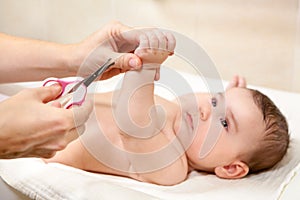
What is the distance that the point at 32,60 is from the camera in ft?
3.57

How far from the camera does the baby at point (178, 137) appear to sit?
99 centimetres

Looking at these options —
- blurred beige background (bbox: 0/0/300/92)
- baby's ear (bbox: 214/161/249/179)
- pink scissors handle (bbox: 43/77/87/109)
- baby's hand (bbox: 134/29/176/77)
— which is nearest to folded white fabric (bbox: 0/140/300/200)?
baby's ear (bbox: 214/161/249/179)

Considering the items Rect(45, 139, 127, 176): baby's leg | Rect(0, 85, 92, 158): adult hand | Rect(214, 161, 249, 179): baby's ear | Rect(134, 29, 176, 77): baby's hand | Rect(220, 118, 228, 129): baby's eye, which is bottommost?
Rect(214, 161, 249, 179): baby's ear

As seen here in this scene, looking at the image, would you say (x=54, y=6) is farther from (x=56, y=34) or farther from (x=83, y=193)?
(x=83, y=193)

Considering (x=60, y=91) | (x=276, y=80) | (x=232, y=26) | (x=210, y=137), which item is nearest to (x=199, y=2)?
(x=232, y=26)

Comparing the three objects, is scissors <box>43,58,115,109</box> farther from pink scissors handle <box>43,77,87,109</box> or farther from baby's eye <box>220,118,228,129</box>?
baby's eye <box>220,118,228,129</box>

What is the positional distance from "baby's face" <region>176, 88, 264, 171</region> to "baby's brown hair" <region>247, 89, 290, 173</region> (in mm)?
12

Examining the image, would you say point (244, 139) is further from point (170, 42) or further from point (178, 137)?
point (170, 42)

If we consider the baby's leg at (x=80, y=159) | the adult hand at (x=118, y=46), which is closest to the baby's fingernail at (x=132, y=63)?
the adult hand at (x=118, y=46)

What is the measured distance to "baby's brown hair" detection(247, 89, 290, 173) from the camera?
1.04m

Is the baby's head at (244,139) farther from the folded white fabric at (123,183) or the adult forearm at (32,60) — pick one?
the adult forearm at (32,60)

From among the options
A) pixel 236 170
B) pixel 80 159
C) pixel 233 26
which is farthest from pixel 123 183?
pixel 233 26

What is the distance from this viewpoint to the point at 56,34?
74.1 inches

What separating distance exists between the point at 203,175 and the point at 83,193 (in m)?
0.37
